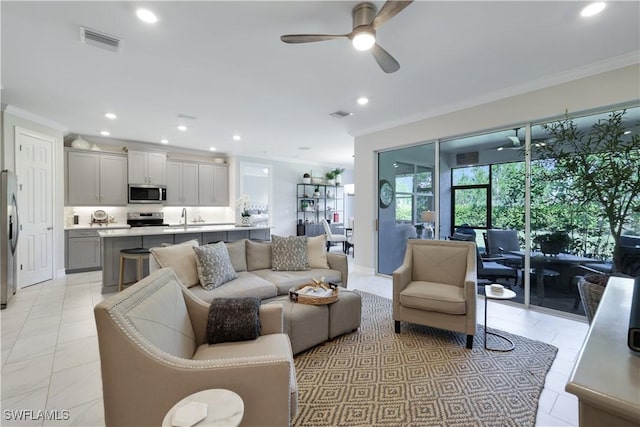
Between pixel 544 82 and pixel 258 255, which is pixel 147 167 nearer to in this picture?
pixel 258 255

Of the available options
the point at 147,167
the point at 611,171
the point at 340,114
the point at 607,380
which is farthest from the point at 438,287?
the point at 147,167

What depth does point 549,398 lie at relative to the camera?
6.35ft

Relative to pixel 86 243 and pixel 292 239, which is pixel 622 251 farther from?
pixel 86 243

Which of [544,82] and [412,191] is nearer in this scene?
[544,82]

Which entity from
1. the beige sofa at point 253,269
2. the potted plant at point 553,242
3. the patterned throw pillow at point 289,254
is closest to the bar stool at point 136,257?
the beige sofa at point 253,269

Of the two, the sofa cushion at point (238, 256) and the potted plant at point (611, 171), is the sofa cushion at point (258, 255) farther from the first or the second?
the potted plant at point (611, 171)

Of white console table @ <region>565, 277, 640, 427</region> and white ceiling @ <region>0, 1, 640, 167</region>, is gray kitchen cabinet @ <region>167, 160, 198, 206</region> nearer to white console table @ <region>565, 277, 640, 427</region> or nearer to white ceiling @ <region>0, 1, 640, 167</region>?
white ceiling @ <region>0, 1, 640, 167</region>

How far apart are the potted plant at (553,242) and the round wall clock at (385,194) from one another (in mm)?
2283

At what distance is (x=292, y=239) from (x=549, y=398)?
2.82 metres

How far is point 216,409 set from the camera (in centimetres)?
97

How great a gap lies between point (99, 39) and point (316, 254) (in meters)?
3.11

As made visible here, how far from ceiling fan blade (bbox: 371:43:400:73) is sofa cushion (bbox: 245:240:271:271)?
98.0 inches

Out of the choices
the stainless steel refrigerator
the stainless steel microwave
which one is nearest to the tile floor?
the stainless steel refrigerator

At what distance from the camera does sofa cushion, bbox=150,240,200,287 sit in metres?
2.79
